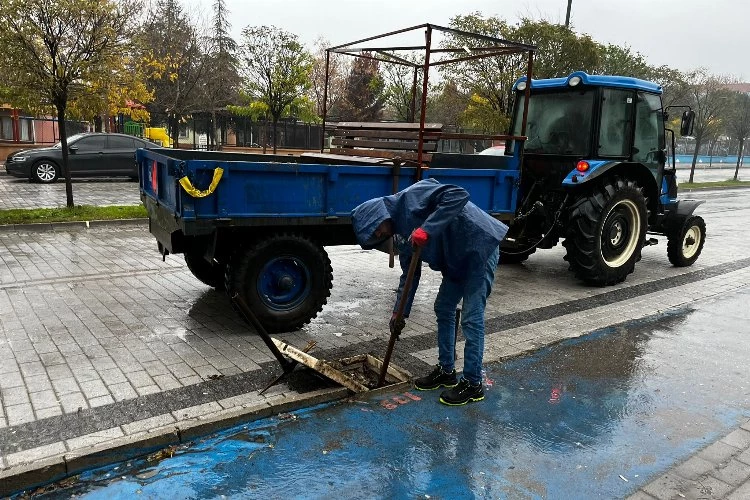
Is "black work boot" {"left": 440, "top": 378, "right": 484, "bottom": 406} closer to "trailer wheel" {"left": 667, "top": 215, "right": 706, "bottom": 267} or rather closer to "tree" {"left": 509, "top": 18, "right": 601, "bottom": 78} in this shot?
"trailer wheel" {"left": 667, "top": 215, "right": 706, "bottom": 267}

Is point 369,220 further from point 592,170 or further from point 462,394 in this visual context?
point 592,170

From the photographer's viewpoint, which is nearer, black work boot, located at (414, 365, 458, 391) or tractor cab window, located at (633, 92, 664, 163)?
black work boot, located at (414, 365, 458, 391)

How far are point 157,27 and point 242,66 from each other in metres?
7.67

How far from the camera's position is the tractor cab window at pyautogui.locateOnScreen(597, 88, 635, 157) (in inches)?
293

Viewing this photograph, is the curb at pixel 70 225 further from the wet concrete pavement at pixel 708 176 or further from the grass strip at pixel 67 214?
the wet concrete pavement at pixel 708 176

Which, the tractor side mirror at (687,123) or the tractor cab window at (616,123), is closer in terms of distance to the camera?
the tractor cab window at (616,123)

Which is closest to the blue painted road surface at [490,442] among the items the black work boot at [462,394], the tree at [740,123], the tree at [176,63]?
the black work boot at [462,394]

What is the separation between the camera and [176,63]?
20797 millimetres

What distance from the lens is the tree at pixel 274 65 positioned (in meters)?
18.6

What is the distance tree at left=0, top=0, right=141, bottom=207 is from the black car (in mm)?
6086

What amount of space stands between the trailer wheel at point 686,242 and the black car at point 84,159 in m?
13.7

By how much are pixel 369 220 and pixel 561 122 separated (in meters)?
4.77

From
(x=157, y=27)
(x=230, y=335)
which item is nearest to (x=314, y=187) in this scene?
(x=230, y=335)

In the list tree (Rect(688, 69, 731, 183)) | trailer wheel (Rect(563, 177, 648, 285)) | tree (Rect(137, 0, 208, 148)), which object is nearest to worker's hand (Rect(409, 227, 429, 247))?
trailer wheel (Rect(563, 177, 648, 285))
